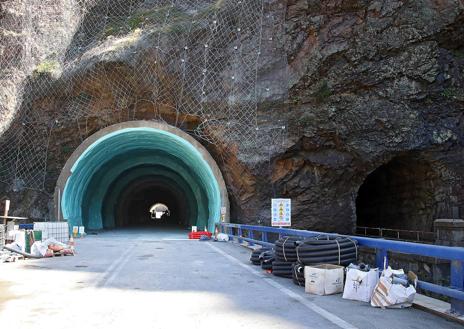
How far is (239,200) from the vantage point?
19.6 metres

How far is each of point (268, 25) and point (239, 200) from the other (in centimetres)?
687

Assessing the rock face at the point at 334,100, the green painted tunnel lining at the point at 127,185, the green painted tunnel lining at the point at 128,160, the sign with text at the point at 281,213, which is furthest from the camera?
the green painted tunnel lining at the point at 127,185

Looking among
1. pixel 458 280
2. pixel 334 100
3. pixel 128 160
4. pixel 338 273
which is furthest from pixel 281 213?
pixel 128 160

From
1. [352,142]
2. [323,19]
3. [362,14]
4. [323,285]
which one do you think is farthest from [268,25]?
[323,285]

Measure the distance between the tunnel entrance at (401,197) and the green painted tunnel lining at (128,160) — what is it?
25.5ft

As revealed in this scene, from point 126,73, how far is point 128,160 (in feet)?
27.4

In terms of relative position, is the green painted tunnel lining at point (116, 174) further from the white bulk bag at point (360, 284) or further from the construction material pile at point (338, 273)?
the white bulk bag at point (360, 284)

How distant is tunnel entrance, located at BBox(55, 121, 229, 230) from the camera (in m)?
19.9

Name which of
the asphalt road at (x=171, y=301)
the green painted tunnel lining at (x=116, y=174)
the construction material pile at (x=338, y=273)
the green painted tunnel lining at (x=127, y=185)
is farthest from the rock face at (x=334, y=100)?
the green painted tunnel lining at (x=127, y=185)

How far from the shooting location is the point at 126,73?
19922 mm

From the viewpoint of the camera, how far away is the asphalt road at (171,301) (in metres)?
5.20

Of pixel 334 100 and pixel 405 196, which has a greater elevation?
pixel 334 100

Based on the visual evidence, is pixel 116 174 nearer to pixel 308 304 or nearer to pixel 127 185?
pixel 127 185

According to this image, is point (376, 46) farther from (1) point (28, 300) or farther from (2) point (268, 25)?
(1) point (28, 300)
